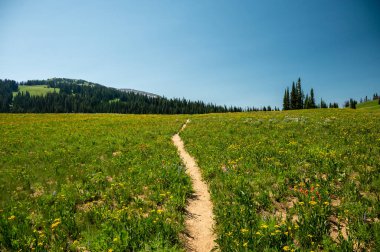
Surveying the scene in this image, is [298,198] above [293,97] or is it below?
below

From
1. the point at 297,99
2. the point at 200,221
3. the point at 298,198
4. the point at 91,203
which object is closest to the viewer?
the point at 200,221

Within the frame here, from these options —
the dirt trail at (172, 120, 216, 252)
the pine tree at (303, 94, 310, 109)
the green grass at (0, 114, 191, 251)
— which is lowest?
the dirt trail at (172, 120, 216, 252)

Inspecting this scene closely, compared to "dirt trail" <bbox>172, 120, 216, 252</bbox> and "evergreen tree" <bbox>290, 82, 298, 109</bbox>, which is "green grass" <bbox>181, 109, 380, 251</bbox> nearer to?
"dirt trail" <bbox>172, 120, 216, 252</bbox>

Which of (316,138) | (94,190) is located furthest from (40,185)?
(316,138)

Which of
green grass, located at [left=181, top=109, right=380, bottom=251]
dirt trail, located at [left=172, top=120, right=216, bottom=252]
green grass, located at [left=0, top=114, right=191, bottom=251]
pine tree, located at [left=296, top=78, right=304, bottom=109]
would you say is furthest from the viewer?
pine tree, located at [left=296, top=78, right=304, bottom=109]

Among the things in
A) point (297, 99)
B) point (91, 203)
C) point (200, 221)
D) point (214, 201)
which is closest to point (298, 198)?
point (214, 201)

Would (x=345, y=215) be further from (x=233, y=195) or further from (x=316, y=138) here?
(x=316, y=138)

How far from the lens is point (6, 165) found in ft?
41.8

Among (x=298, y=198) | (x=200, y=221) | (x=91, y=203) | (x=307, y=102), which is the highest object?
(x=307, y=102)

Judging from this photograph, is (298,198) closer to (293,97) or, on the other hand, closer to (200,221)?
(200,221)

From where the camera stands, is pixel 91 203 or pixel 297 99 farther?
pixel 297 99

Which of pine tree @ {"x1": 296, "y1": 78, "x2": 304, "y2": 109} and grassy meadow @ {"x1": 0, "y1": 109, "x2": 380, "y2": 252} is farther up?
pine tree @ {"x1": 296, "y1": 78, "x2": 304, "y2": 109}

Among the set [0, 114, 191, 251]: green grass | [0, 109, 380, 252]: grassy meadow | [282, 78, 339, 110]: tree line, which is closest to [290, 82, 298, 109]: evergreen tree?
[282, 78, 339, 110]: tree line

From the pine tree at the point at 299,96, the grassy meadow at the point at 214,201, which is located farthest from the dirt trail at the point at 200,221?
the pine tree at the point at 299,96
